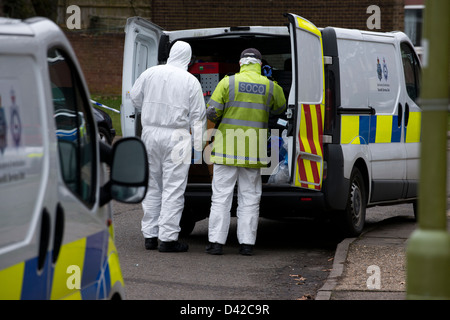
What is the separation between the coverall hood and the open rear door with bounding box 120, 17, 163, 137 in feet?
2.14

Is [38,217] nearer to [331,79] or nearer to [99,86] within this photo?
[331,79]

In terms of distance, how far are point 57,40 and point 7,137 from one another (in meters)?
0.61

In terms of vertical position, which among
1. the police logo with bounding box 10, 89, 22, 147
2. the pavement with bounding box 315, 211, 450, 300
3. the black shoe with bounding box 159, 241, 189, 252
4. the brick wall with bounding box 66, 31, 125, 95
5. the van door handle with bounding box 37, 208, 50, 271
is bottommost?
the black shoe with bounding box 159, 241, 189, 252

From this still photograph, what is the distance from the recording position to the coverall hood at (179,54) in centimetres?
851

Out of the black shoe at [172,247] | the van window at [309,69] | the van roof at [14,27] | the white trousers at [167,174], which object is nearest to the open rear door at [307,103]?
the van window at [309,69]

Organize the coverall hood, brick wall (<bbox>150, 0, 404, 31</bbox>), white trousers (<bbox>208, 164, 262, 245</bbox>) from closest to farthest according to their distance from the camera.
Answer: white trousers (<bbox>208, 164, 262, 245</bbox>) → the coverall hood → brick wall (<bbox>150, 0, 404, 31</bbox>)

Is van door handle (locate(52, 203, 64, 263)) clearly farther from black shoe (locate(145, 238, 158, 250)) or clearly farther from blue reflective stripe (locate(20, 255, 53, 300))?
black shoe (locate(145, 238, 158, 250))

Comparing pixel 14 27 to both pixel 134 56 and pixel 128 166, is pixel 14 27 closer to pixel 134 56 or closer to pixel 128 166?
pixel 128 166

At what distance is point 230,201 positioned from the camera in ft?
27.8

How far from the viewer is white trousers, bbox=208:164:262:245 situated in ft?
27.6

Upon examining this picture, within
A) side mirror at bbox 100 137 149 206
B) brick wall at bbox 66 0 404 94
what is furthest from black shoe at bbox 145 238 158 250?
brick wall at bbox 66 0 404 94

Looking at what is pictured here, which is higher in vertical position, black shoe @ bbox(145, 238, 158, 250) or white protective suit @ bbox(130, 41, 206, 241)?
white protective suit @ bbox(130, 41, 206, 241)

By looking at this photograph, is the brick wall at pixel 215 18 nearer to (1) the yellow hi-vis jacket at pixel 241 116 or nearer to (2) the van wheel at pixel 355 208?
(2) the van wheel at pixel 355 208

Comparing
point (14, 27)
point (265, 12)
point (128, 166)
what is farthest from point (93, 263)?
point (265, 12)
